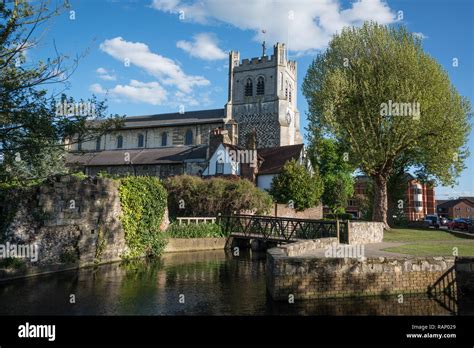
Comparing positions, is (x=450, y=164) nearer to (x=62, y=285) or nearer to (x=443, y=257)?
(x=443, y=257)

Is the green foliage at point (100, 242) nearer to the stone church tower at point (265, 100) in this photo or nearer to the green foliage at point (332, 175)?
the green foliage at point (332, 175)

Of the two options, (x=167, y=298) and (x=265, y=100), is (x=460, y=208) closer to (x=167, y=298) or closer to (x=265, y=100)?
(x=265, y=100)

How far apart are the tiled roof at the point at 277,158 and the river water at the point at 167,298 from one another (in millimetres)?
21052

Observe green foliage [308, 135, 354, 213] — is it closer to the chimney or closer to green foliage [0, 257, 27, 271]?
the chimney

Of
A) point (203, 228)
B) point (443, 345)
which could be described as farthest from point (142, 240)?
point (443, 345)

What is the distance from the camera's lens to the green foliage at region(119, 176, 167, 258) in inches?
765

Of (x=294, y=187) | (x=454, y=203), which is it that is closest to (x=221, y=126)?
(x=294, y=187)

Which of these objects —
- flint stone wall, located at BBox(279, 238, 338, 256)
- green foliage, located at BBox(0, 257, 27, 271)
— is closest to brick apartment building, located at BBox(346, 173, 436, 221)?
flint stone wall, located at BBox(279, 238, 338, 256)

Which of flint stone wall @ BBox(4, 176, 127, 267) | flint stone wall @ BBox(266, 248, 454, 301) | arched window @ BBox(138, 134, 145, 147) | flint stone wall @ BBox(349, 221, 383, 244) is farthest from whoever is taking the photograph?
arched window @ BBox(138, 134, 145, 147)

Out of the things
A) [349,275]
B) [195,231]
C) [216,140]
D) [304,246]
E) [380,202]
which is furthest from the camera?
[216,140]

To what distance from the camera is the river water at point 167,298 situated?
10207 mm

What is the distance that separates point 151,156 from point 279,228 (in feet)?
81.0

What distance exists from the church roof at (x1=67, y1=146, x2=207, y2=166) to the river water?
1027 inches

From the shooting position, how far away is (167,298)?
11523 millimetres
